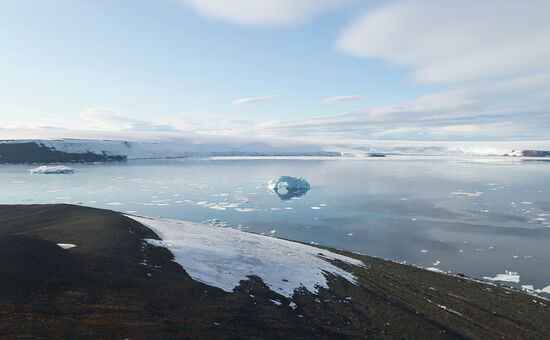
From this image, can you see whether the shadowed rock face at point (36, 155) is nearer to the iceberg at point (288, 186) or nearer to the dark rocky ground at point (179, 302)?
the iceberg at point (288, 186)

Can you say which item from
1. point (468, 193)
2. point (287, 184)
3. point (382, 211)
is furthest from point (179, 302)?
point (468, 193)

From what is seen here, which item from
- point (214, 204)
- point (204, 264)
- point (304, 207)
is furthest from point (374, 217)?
point (204, 264)

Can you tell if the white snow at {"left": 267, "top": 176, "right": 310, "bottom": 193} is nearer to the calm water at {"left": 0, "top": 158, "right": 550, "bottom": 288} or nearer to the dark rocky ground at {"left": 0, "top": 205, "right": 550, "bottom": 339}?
the calm water at {"left": 0, "top": 158, "right": 550, "bottom": 288}

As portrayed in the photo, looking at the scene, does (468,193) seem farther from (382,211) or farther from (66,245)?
(66,245)

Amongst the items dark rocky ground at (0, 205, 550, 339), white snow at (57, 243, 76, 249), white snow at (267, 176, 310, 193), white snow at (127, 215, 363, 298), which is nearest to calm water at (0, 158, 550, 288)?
white snow at (267, 176, 310, 193)

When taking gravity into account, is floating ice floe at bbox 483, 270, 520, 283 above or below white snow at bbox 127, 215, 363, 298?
below

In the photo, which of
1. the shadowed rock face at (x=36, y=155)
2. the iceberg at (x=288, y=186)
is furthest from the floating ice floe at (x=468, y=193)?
the shadowed rock face at (x=36, y=155)
